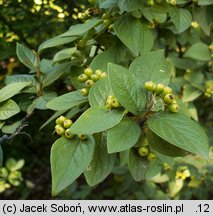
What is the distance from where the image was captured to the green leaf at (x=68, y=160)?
92cm

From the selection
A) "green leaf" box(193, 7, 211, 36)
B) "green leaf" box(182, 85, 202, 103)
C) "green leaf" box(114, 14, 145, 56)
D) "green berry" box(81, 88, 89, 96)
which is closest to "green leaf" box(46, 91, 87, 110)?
"green berry" box(81, 88, 89, 96)

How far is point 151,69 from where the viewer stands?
1085 millimetres

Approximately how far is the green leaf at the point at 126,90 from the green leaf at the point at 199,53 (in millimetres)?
1006

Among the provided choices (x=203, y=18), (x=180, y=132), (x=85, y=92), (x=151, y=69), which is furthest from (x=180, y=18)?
(x=180, y=132)

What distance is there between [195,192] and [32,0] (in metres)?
1.52

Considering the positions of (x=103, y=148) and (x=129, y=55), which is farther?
(x=129, y=55)

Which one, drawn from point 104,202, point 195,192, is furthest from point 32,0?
point 195,192

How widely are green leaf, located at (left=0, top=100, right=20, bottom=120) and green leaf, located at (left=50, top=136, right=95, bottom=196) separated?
23 cm

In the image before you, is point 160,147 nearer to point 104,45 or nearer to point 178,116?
point 178,116

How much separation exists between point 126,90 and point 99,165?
0.71 ft

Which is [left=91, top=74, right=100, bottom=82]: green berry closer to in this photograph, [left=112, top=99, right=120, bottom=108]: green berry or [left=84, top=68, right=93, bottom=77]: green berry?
[left=84, top=68, right=93, bottom=77]: green berry

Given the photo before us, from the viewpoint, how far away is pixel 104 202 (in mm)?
1264

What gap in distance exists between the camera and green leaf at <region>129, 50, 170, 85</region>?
1.07m

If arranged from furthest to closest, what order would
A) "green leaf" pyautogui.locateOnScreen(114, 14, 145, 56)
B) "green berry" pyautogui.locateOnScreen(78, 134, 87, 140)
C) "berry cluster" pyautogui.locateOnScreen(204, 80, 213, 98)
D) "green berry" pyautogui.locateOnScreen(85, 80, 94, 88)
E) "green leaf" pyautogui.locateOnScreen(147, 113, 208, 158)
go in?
"berry cluster" pyautogui.locateOnScreen(204, 80, 213, 98)
"green leaf" pyautogui.locateOnScreen(114, 14, 145, 56)
"green berry" pyautogui.locateOnScreen(85, 80, 94, 88)
"green berry" pyautogui.locateOnScreen(78, 134, 87, 140)
"green leaf" pyautogui.locateOnScreen(147, 113, 208, 158)
